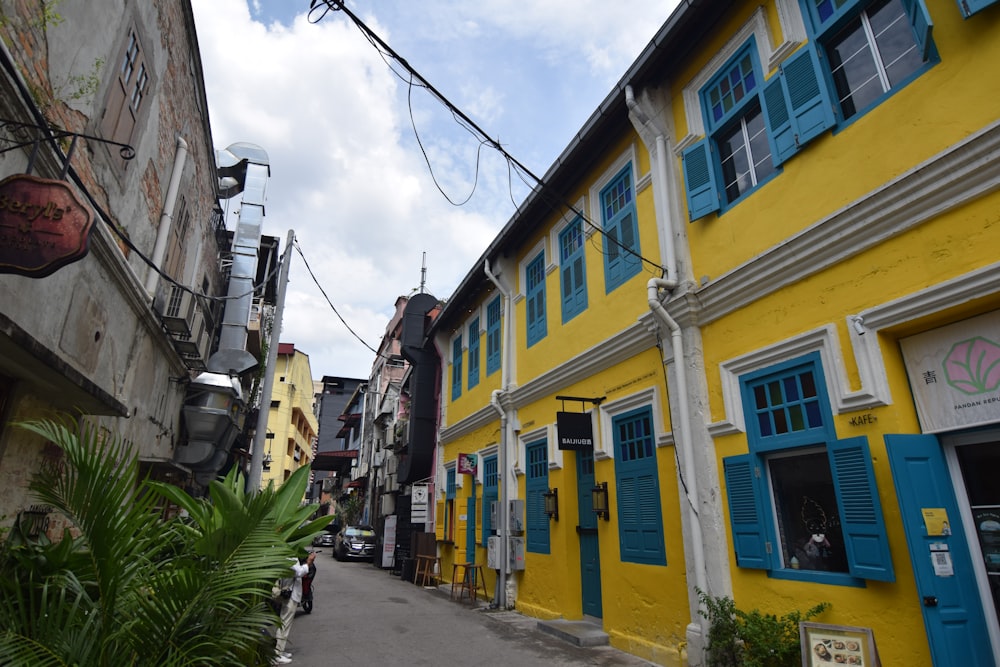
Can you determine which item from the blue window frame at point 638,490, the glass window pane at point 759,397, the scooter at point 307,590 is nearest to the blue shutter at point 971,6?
the glass window pane at point 759,397

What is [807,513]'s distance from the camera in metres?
5.43

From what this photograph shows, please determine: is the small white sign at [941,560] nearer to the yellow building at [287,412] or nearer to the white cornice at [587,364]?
the white cornice at [587,364]

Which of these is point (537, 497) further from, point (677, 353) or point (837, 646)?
point (837, 646)

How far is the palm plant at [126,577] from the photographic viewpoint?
302cm

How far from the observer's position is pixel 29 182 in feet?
12.7

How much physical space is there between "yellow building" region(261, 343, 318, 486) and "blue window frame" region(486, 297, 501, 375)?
78.6 feet

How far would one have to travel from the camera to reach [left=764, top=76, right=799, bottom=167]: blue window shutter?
233 inches

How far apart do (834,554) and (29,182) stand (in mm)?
6990

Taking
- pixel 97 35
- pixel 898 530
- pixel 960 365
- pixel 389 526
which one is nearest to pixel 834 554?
pixel 898 530

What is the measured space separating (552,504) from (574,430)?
1.84 m

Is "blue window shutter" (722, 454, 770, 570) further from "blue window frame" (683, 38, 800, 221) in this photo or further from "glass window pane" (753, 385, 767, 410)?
"blue window frame" (683, 38, 800, 221)

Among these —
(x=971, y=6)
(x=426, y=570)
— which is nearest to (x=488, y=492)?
(x=426, y=570)

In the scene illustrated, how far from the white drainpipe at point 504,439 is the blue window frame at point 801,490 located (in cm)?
579

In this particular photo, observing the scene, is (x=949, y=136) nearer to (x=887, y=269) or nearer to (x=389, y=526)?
(x=887, y=269)
